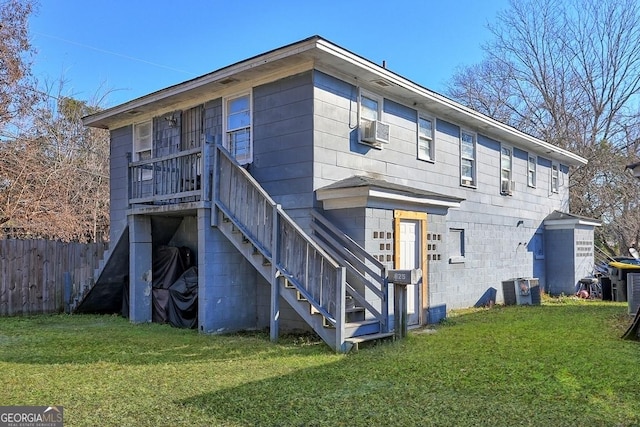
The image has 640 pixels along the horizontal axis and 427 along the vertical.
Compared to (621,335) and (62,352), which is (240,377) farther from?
(621,335)

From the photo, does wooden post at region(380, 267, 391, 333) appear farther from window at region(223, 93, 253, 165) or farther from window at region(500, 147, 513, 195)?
window at region(500, 147, 513, 195)

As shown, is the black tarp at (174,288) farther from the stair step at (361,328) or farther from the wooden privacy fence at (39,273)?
the stair step at (361,328)

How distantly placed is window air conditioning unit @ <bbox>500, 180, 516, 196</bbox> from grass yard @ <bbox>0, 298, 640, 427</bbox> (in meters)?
Result: 6.33

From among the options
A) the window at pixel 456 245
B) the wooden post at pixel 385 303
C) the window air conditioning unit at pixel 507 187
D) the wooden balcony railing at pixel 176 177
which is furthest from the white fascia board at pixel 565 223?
the wooden balcony railing at pixel 176 177

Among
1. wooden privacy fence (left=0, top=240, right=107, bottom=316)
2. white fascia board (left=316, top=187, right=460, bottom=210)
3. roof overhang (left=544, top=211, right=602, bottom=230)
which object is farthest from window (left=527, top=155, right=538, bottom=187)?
wooden privacy fence (left=0, top=240, right=107, bottom=316)

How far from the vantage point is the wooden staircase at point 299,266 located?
22.4ft

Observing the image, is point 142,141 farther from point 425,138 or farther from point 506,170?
point 506,170

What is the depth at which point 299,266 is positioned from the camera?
23.9 ft

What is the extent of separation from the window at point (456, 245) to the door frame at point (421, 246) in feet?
8.98

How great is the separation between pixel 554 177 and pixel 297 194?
1264 cm

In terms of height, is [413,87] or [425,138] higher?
[413,87]

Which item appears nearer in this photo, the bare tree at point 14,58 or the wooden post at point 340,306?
the wooden post at point 340,306

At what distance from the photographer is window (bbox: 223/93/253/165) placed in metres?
9.49

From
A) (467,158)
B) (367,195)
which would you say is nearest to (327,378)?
(367,195)
